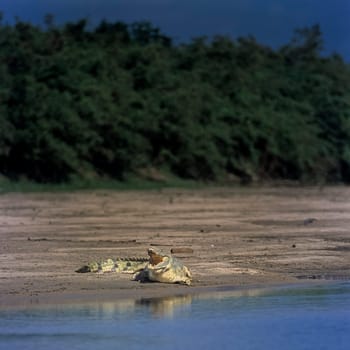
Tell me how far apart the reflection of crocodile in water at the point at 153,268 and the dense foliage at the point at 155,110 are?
2363 cm

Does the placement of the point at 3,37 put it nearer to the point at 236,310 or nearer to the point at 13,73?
the point at 13,73

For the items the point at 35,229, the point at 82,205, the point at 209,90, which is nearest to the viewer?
the point at 35,229

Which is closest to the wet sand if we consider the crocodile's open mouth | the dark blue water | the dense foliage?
the crocodile's open mouth

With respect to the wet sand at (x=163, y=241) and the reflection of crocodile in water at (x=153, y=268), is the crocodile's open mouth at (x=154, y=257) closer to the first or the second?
the reflection of crocodile in water at (x=153, y=268)

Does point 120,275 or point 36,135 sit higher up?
point 36,135

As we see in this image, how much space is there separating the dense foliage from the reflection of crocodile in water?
23628 mm

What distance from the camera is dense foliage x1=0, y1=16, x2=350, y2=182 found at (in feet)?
123

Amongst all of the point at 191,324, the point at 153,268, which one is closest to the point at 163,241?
the point at 153,268

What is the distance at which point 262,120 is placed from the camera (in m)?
45.7

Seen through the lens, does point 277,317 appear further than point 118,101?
No

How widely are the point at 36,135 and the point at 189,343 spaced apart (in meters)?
27.7

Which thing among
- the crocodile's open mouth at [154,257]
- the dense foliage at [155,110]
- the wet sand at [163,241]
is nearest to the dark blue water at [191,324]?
the wet sand at [163,241]

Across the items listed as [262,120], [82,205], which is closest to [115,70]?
[262,120]

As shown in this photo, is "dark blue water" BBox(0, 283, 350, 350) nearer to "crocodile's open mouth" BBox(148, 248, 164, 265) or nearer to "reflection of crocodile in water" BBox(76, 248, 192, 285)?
"reflection of crocodile in water" BBox(76, 248, 192, 285)
